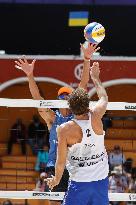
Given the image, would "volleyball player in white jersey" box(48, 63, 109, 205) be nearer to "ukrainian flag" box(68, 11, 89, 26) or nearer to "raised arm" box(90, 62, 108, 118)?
"raised arm" box(90, 62, 108, 118)

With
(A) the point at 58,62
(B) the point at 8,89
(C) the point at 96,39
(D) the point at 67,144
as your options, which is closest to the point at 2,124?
(B) the point at 8,89

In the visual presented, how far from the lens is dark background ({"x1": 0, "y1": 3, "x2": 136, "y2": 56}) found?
17.1 meters

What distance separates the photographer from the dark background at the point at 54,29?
56.1ft

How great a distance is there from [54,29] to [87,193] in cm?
1229

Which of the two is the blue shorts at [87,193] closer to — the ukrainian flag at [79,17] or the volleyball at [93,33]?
the volleyball at [93,33]

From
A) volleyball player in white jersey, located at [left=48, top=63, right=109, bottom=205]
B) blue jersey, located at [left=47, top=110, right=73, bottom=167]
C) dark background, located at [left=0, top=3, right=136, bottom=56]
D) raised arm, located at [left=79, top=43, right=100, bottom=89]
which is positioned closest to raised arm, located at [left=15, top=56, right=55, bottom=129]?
blue jersey, located at [left=47, top=110, right=73, bottom=167]

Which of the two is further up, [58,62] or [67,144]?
[58,62]

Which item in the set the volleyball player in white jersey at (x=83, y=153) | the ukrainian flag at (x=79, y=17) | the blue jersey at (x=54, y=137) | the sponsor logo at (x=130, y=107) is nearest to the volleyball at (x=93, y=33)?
the sponsor logo at (x=130, y=107)

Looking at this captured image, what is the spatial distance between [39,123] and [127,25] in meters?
3.77

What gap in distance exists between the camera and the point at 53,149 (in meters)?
6.57

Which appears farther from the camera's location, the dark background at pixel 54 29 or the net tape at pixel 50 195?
the dark background at pixel 54 29

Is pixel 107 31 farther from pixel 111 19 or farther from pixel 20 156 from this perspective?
pixel 20 156

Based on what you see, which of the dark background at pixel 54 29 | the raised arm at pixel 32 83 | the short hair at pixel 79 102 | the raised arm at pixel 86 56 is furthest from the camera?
the dark background at pixel 54 29

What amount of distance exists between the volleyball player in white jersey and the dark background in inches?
463
